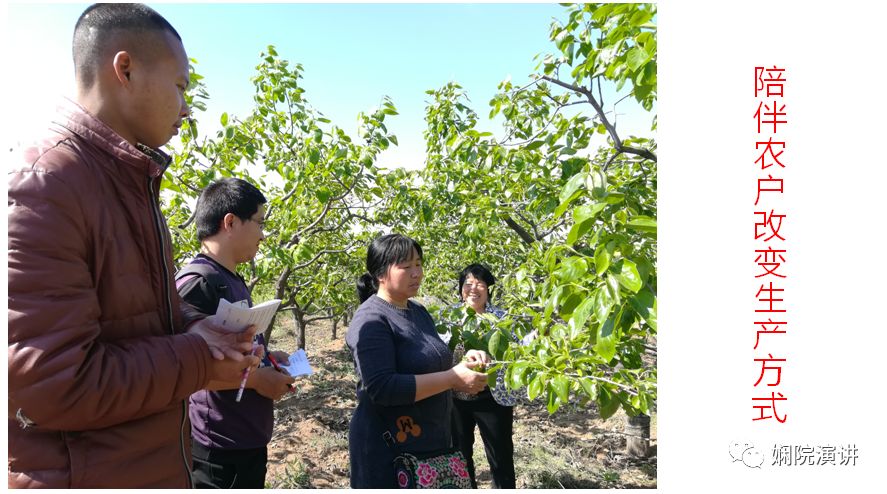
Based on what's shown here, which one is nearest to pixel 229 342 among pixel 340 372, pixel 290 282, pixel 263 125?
pixel 263 125

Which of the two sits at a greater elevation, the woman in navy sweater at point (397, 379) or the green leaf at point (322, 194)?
the green leaf at point (322, 194)

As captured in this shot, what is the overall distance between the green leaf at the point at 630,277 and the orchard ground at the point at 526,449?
11.4 feet

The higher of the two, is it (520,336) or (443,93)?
(443,93)

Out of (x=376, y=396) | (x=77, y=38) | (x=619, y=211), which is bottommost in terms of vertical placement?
(x=376, y=396)

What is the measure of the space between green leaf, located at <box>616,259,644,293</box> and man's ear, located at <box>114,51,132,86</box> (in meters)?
1.30

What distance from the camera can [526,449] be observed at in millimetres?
4984

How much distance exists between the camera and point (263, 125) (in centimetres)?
431

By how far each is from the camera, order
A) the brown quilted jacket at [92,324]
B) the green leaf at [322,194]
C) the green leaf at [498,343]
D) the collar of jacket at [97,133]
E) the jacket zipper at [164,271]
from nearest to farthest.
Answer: the brown quilted jacket at [92,324]
the collar of jacket at [97,133]
the jacket zipper at [164,271]
the green leaf at [498,343]
the green leaf at [322,194]

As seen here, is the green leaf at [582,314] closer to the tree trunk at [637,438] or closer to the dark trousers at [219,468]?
the dark trousers at [219,468]

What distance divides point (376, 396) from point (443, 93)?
110 inches

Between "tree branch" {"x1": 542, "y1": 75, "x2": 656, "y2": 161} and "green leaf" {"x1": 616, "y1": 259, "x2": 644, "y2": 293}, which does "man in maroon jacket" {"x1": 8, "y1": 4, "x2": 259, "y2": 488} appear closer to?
"green leaf" {"x1": 616, "y1": 259, "x2": 644, "y2": 293}

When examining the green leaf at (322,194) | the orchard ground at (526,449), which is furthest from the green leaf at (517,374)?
the orchard ground at (526,449)

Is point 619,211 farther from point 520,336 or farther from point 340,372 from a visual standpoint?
point 340,372

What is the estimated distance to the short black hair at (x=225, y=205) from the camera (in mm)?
2102
